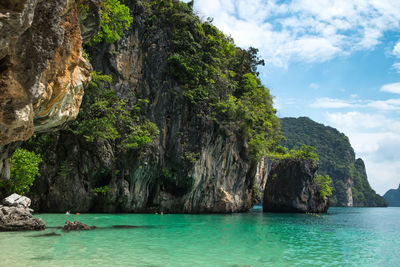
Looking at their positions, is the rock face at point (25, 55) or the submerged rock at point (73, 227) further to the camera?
the submerged rock at point (73, 227)

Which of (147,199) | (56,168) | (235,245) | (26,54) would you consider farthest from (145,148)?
(26,54)

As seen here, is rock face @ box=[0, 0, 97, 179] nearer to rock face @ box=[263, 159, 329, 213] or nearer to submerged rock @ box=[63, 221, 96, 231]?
submerged rock @ box=[63, 221, 96, 231]

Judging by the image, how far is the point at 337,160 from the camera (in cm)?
10025

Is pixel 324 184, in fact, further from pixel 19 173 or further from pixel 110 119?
pixel 19 173

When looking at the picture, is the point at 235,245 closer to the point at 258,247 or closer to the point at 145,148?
the point at 258,247

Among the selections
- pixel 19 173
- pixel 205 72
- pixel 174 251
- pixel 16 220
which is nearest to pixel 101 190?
pixel 19 173

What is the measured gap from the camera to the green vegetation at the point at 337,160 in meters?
95.2

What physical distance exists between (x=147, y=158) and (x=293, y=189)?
21344mm

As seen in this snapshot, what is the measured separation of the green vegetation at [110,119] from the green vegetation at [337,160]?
83.7m

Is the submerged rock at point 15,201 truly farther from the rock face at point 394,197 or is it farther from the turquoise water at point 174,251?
the rock face at point 394,197

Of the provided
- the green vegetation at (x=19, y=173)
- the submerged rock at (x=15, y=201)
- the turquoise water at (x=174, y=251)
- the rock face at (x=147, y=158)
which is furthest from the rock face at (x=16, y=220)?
the rock face at (x=147, y=158)

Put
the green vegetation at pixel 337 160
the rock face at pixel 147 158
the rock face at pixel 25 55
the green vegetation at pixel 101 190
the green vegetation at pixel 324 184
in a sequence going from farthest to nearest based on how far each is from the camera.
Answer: the green vegetation at pixel 337 160
the green vegetation at pixel 324 184
the green vegetation at pixel 101 190
the rock face at pixel 147 158
the rock face at pixel 25 55

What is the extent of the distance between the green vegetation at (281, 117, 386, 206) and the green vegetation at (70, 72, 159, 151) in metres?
83.7

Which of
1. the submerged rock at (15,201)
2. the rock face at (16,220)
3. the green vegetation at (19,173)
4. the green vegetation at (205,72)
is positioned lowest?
the rock face at (16,220)
